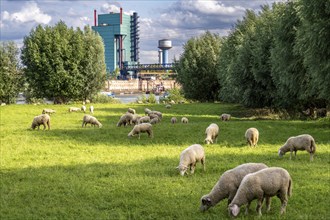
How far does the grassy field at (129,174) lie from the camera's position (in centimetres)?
1127

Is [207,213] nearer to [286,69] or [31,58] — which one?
[286,69]

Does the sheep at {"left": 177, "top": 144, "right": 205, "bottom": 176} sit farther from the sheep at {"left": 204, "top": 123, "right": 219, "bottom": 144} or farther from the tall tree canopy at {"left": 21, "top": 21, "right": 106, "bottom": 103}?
the tall tree canopy at {"left": 21, "top": 21, "right": 106, "bottom": 103}

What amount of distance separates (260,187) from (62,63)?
62765 mm

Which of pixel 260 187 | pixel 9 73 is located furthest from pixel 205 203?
pixel 9 73

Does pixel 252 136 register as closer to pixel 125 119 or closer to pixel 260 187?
pixel 125 119

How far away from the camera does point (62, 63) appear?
68.8 meters

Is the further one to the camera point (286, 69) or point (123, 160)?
point (286, 69)

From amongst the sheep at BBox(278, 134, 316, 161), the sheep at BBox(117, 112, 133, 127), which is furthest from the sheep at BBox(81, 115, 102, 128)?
the sheep at BBox(278, 134, 316, 161)

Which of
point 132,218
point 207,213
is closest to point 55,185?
point 132,218

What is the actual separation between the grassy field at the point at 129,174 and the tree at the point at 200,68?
51.1 metres

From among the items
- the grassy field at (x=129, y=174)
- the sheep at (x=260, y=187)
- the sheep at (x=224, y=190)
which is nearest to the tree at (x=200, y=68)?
the grassy field at (x=129, y=174)

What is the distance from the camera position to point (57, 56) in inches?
2709

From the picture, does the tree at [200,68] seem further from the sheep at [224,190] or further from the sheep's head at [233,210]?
the sheep's head at [233,210]

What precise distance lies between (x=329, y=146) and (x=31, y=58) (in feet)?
187
